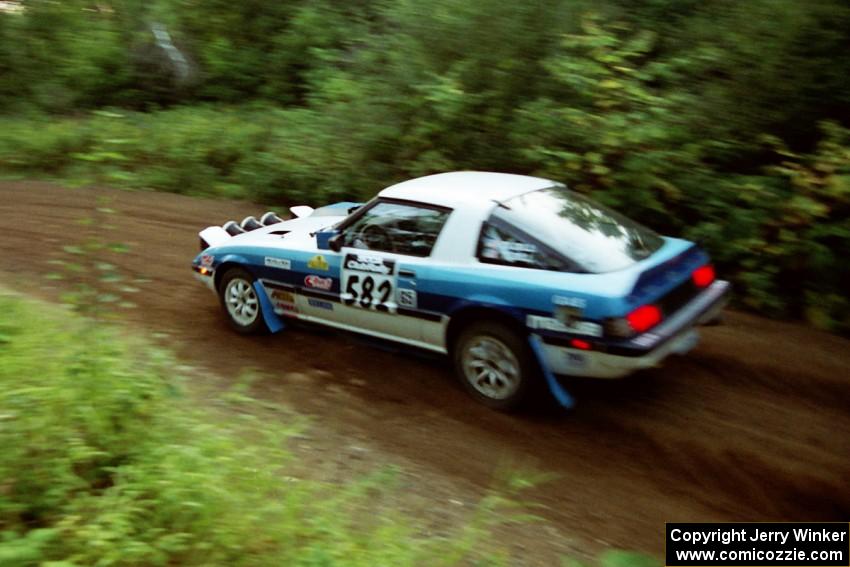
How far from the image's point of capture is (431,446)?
17.4 ft

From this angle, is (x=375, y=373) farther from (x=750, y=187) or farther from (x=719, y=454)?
(x=750, y=187)

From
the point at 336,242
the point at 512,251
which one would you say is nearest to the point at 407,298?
the point at 336,242

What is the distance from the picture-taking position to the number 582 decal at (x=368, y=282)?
601 cm

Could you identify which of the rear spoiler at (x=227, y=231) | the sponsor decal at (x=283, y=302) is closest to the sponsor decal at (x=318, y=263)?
the sponsor decal at (x=283, y=302)

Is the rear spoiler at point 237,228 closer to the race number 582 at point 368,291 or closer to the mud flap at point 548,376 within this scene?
the race number 582 at point 368,291

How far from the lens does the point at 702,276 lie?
579 cm

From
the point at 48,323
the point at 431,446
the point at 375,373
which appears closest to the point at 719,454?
the point at 431,446

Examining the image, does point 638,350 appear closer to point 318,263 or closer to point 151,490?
point 318,263

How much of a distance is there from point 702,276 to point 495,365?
5.44ft

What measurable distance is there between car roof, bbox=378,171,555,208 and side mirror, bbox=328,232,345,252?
1.54 ft

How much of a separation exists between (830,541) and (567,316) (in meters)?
1.93

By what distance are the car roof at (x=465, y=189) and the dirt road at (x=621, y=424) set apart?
4.37ft

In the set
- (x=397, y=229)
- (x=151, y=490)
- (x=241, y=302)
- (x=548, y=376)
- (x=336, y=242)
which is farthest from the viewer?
(x=241, y=302)

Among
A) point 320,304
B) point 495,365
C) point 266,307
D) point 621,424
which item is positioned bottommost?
point 621,424
